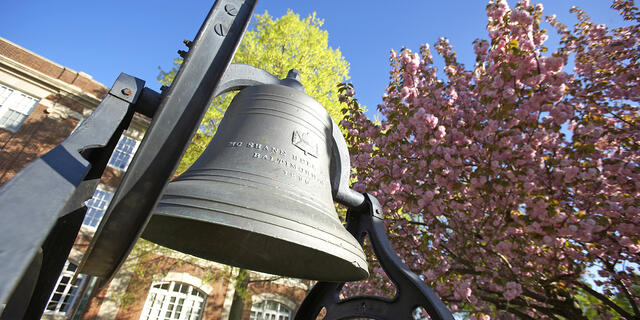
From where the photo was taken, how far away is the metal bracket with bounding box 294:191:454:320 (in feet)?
5.43

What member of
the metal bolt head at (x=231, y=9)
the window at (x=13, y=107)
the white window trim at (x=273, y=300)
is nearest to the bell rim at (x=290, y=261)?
the metal bolt head at (x=231, y=9)

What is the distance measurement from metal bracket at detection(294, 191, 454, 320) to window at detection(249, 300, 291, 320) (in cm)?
1176

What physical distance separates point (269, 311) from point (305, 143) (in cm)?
1289

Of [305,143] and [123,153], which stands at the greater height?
[123,153]

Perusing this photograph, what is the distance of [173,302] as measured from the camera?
1120 cm

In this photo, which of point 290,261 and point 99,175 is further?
point 290,261

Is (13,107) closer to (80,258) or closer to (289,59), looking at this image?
(80,258)

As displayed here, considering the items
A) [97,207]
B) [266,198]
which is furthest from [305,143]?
[97,207]

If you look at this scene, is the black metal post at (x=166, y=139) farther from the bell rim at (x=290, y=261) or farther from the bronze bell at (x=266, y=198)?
the bell rim at (x=290, y=261)

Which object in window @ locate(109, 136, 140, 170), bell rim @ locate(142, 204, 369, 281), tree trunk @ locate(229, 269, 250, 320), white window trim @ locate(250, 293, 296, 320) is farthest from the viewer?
window @ locate(109, 136, 140, 170)

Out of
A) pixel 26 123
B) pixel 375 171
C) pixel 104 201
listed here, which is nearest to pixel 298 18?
pixel 375 171

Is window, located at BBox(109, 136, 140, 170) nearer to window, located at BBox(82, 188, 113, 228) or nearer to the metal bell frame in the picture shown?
window, located at BBox(82, 188, 113, 228)

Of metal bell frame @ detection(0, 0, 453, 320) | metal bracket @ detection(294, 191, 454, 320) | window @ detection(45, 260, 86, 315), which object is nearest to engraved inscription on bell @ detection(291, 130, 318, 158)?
metal bracket @ detection(294, 191, 454, 320)

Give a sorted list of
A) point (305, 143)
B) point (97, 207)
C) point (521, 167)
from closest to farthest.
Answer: point (305, 143), point (521, 167), point (97, 207)
